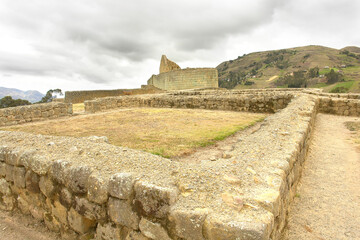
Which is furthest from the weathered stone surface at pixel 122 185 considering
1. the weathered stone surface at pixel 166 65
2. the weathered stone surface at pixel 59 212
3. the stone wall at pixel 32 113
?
the weathered stone surface at pixel 166 65

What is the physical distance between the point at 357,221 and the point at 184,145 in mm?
3246

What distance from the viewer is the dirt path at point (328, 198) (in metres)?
2.56

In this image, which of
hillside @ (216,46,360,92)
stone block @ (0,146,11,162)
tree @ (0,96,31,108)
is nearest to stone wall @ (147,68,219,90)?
tree @ (0,96,31,108)

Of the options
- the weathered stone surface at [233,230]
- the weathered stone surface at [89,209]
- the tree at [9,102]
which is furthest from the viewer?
the tree at [9,102]

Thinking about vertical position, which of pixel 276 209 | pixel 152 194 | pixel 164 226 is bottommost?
pixel 164 226

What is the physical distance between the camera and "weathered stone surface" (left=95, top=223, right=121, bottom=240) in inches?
88.7

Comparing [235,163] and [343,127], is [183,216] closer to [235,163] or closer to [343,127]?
[235,163]

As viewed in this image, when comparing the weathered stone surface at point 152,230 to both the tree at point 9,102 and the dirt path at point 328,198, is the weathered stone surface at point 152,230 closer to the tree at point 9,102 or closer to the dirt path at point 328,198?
the dirt path at point 328,198

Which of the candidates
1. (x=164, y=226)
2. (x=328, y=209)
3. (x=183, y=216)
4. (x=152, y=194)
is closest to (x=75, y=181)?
(x=152, y=194)

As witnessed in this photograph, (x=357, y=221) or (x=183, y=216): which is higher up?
(x=183, y=216)

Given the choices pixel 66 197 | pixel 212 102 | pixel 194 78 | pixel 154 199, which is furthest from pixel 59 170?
pixel 194 78

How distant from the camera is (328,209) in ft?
9.76

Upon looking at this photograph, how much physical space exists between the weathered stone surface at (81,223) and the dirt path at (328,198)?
223 centimetres

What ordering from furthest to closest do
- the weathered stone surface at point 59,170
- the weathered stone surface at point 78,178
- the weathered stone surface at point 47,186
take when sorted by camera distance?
the weathered stone surface at point 47,186 < the weathered stone surface at point 59,170 < the weathered stone surface at point 78,178
